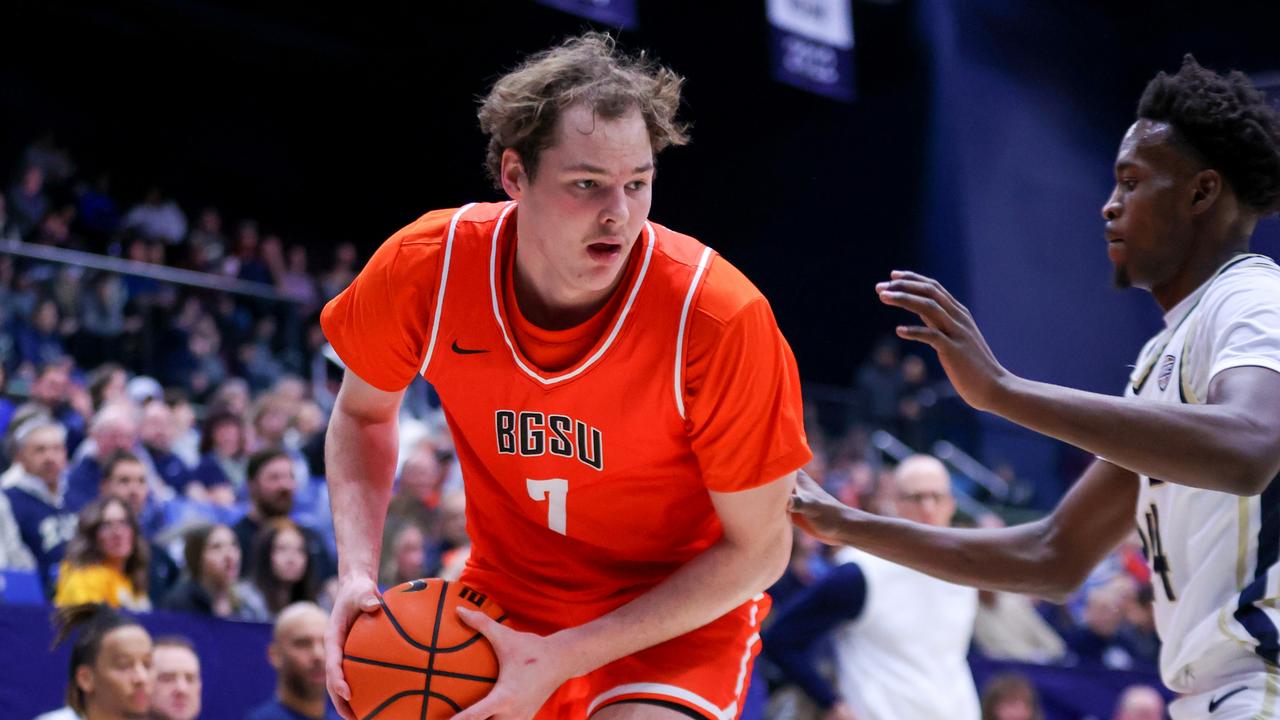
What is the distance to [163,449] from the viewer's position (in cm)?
854

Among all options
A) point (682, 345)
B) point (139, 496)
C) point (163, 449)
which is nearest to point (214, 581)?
point (139, 496)

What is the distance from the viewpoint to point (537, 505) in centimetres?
316

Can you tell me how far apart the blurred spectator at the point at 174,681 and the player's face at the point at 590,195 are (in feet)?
9.89

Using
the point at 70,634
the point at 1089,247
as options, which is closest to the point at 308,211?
the point at 1089,247

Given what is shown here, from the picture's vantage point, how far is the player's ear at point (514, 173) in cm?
302

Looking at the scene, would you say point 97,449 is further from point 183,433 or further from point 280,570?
point 280,570

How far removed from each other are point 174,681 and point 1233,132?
409 centimetres

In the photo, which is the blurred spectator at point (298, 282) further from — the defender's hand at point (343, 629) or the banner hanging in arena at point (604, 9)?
the defender's hand at point (343, 629)

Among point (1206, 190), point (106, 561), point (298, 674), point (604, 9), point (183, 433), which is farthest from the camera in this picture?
point (604, 9)

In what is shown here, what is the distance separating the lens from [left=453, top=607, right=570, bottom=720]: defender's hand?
283 centimetres

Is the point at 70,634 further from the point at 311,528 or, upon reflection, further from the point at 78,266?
the point at 78,266

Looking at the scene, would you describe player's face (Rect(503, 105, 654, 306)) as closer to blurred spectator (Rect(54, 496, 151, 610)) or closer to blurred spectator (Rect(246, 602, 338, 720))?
blurred spectator (Rect(246, 602, 338, 720))

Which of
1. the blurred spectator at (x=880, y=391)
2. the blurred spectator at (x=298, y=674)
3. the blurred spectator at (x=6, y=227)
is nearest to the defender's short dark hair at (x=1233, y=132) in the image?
the blurred spectator at (x=298, y=674)

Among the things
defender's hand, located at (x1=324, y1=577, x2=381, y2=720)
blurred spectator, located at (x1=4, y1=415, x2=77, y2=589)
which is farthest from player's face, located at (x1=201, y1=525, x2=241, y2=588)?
defender's hand, located at (x1=324, y1=577, x2=381, y2=720)
